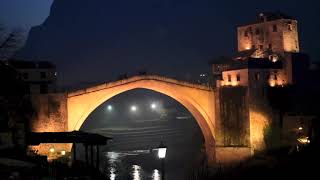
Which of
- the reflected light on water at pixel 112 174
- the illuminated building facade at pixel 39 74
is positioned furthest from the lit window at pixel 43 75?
the reflected light on water at pixel 112 174

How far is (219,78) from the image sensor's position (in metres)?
52.1

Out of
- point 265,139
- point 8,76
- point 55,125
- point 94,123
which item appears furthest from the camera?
point 94,123

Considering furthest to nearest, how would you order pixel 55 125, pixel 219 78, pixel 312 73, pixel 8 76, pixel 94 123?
pixel 94 123
pixel 312 73
pixel 219 78
pixel 55 125
pixel 8 76

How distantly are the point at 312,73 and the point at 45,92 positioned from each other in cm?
3198

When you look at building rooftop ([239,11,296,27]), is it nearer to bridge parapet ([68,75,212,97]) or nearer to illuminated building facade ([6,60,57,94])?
bridge parapet ([68,75,212,97])

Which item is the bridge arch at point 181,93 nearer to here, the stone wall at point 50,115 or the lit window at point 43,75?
the stone wall at point 50,115

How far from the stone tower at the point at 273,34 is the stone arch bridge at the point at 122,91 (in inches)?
460

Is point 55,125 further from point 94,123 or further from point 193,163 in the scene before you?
point 94,123

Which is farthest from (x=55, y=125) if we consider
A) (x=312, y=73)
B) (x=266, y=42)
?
(x=312, y=73)

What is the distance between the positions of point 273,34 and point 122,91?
65.5 feet

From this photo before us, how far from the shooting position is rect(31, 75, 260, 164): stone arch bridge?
4106cm

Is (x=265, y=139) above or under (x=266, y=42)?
Result: under

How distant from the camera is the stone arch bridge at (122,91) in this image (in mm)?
41062

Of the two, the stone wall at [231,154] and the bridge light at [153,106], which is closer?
the stone wall at [231,154]
